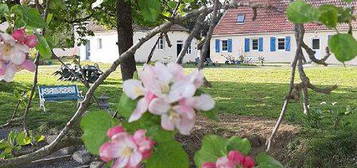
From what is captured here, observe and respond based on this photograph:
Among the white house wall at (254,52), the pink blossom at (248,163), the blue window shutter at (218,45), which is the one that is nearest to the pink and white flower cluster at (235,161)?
the pink blossom at (248,163)

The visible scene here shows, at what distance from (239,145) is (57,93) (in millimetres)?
10852

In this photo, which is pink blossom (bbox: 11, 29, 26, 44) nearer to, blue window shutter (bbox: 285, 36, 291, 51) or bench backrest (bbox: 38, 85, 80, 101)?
bench backrest (bbox: 38, 85, 80, 101)

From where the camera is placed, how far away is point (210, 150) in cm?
72

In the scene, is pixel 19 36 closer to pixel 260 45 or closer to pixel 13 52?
pixel 13 52

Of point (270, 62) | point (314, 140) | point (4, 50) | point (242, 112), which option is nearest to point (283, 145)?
point (314, 140)

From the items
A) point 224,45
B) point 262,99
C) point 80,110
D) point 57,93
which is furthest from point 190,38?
point 224,45

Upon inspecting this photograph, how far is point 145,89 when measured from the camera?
0.63m

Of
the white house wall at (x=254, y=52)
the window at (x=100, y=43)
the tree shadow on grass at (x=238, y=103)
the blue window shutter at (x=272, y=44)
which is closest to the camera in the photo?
the tree shadow on grass at (x=238, y=103)

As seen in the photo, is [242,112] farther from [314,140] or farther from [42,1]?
[42,1]

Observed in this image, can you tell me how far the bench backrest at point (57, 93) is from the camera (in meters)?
11.1

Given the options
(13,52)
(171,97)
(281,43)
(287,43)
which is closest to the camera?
(171,97)

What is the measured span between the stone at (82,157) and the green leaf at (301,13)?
644 centimetres

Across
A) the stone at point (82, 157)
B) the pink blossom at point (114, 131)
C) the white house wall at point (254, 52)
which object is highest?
the pink blossom at point (114, 131)

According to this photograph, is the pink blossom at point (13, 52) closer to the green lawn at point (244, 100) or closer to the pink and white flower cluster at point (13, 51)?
the pink and white flower cluster at point (13, 51)
